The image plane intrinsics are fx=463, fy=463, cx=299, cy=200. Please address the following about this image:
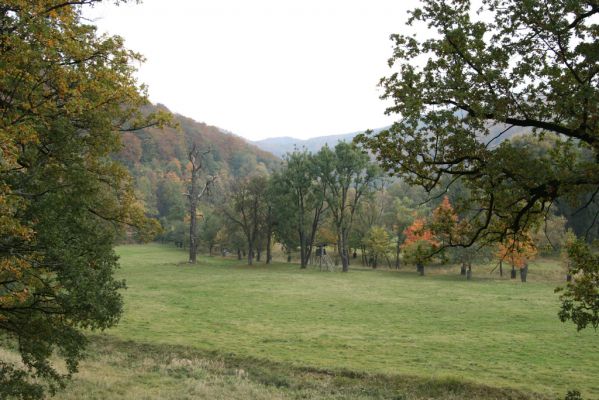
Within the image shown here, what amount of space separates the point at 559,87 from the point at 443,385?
9.26m

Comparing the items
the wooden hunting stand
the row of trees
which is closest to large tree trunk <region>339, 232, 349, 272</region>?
the row of trees

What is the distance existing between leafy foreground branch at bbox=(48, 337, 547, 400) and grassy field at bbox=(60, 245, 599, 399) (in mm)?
51

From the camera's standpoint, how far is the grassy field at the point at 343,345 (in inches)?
519

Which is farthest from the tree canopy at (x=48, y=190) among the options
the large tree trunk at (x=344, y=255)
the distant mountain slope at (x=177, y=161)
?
the distant mountain slope at (x=177, y=161)

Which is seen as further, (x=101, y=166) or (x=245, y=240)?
(x=245, y=240)

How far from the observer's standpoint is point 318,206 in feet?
190

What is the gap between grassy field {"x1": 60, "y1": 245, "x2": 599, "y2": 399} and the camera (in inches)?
519

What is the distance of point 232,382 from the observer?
1303 centimetres

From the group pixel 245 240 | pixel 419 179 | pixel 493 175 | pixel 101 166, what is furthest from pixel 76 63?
pixel 245 240

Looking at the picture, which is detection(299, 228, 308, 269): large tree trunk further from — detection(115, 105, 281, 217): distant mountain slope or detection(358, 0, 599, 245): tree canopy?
detection(358, 0, 599, 245): tree canopy

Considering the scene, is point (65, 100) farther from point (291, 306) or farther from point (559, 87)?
point (291, 306)

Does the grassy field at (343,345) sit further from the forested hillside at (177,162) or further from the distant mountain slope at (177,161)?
the distant mountain slope at (177,161)

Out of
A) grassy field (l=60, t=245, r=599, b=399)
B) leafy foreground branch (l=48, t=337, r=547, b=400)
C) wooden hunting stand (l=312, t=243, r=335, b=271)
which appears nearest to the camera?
leafy foreground branch (l=48, t=337, r=547, b=400)

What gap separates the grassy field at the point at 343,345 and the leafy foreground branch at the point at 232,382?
0.05 metres
